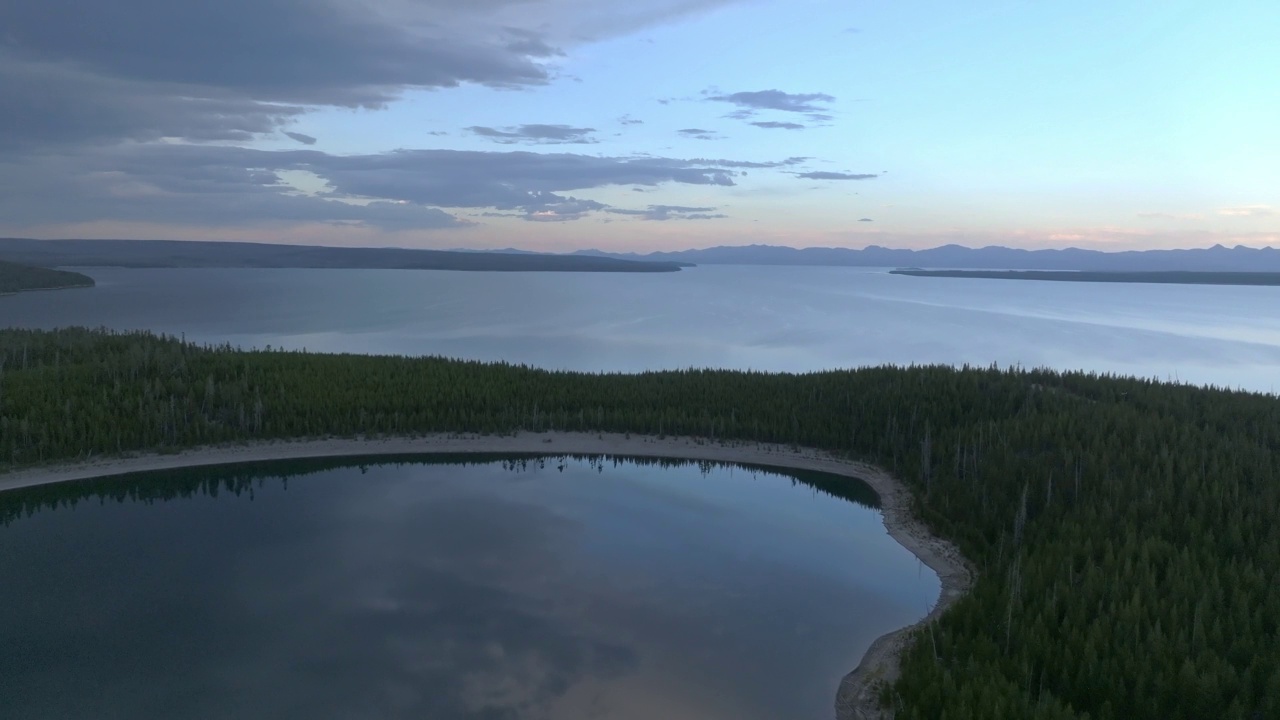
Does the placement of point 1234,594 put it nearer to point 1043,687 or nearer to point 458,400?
point 1043,687

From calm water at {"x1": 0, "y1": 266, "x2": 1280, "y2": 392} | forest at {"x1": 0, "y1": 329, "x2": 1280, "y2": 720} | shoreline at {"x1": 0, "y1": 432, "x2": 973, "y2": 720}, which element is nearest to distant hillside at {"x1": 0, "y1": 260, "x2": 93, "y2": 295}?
calm water at {"x1": 0, "y1": 266, "x2": 1280, "y2": 392}

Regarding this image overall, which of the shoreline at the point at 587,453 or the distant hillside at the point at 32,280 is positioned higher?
the distant hillside at the point at 32,280

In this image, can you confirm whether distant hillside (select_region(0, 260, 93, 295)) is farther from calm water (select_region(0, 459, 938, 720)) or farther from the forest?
calm water (select_region(0, 459, 938, 720))

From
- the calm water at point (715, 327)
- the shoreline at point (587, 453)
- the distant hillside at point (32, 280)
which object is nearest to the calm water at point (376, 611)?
the shoreline at point (587, 453)

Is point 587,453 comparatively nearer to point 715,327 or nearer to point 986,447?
point 986,447

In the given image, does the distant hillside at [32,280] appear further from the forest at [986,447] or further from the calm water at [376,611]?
the calm water at [376,611]

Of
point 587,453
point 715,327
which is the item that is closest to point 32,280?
point 715,327

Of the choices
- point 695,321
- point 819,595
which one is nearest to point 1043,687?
point 819,595
